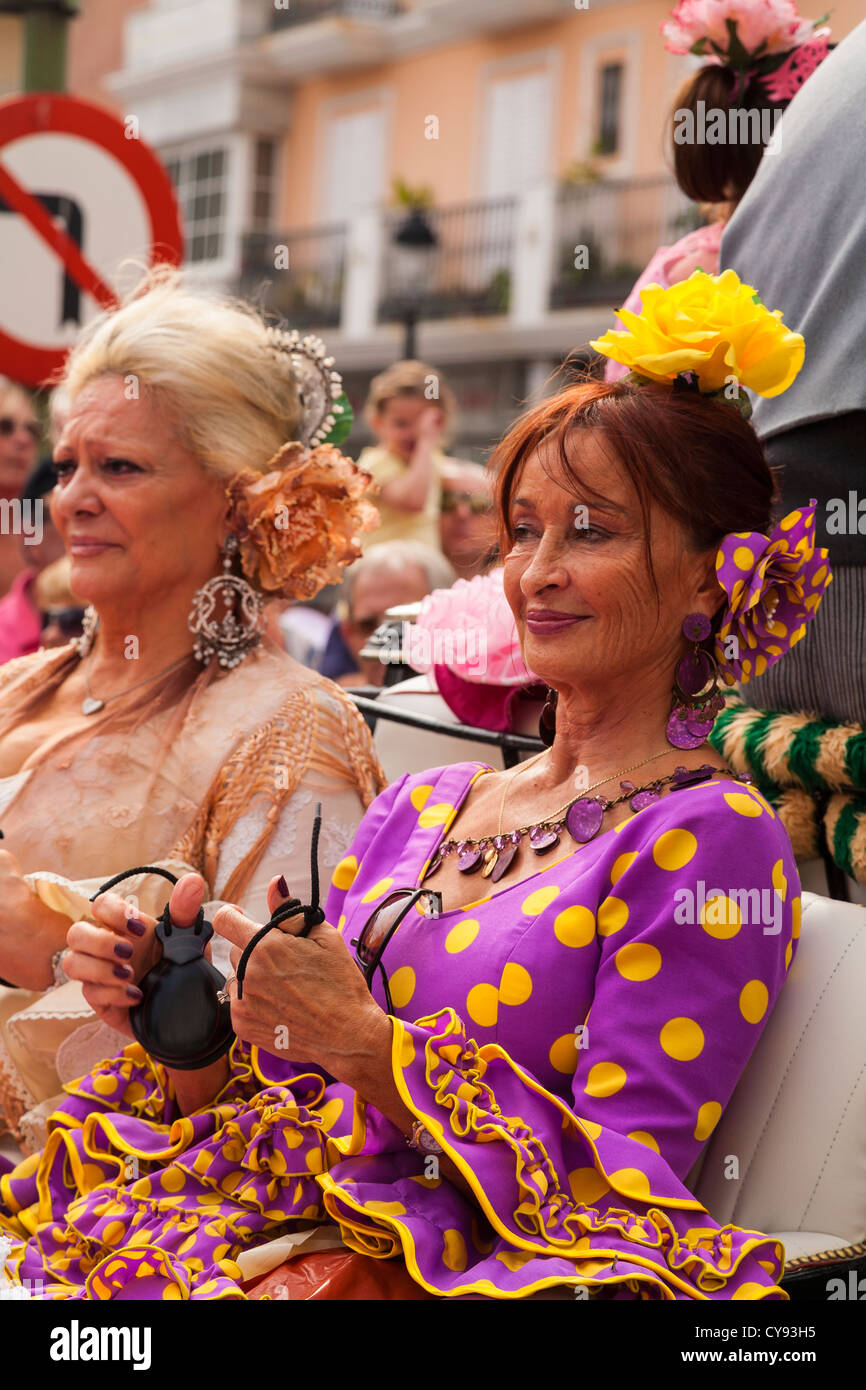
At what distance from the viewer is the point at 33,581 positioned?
6230mm

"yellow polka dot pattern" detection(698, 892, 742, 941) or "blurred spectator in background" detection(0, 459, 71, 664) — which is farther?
"blurred spectator in background" detection(0, 459, 71, 664)

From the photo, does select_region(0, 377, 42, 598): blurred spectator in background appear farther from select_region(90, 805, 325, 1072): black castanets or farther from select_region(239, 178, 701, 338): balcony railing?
select_region(239, 178, 701, 338): balcony railing

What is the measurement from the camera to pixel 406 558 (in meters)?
4.99

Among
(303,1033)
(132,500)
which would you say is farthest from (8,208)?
(303,1033)

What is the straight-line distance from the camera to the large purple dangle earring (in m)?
2.15

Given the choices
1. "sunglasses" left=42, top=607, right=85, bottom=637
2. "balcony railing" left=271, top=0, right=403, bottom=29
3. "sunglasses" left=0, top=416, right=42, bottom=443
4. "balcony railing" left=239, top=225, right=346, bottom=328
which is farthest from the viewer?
"balcony railing" left=239, top=225, right=346, bottom=328

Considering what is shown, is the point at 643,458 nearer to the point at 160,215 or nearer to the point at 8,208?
the point at 160,215

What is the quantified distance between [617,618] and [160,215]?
3682 mm

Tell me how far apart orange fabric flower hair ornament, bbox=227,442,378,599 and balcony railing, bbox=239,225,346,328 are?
57.5 ft

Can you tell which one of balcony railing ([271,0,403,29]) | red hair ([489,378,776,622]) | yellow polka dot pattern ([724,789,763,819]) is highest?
balcony railing ([271,0,403,29])

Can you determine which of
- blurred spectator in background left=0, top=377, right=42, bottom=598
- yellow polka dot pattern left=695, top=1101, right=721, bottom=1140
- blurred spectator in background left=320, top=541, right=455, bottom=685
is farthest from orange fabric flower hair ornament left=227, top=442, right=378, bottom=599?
blurred spectator in background left=0, top=377, right=42, bottom=598

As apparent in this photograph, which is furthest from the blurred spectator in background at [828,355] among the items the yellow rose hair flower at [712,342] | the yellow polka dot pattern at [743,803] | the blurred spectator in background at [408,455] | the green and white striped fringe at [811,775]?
the blurred spectator in background at [408,455]

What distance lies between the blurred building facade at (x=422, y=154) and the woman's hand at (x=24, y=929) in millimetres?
13174

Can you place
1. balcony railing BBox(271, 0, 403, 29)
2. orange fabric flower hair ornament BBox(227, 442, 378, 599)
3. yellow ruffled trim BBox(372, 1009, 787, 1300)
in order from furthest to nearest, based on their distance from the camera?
balcony railing BBox(271, 0, 403, 29) → orange fabric flower hair ornament BBox(227, 442, 378, 599) → yellow ruffled trim BBox(372, 1009, 787, 1300)
